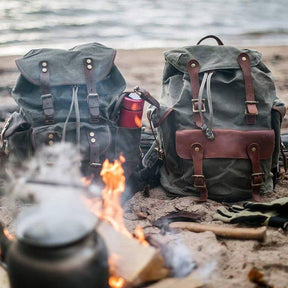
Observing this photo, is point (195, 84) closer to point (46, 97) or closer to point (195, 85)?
point (195, 85)

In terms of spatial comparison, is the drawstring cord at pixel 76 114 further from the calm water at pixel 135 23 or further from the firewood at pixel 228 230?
the calm water at pixel 135 23

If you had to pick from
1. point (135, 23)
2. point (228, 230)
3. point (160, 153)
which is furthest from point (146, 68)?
point (135, 23)

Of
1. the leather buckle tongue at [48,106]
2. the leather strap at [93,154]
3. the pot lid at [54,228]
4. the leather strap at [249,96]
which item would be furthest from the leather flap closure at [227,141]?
the pot lid at [54,228]

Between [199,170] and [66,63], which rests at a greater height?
[66,63]

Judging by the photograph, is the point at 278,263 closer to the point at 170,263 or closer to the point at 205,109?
the point at 170,263

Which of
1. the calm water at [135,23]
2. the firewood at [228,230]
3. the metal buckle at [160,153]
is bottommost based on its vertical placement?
the calm water at [135,23]

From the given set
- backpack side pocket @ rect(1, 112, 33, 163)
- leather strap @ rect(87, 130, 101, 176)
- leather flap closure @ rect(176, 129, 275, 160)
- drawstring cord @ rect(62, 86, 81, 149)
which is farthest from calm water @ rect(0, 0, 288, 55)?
leather flap closure @ rect(176, 129, 275, 160)

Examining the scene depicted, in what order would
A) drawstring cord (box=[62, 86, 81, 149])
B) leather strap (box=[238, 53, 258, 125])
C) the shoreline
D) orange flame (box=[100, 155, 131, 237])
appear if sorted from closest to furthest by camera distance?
orange flame (box=[100, 155, 131, 237]) → drawstring cord (box=[62, 86, 81, 149]) → leather strap (box=[238, 53, 258, 125]) → the shoreline

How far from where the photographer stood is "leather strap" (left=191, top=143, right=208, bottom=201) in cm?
387

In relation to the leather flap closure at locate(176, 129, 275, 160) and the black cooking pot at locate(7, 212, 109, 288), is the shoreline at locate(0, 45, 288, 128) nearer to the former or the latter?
the leather flap closure at locate(176, 129, 275, 160)

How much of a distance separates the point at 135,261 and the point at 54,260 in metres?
0.57

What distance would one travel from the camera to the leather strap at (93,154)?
3.78 meters

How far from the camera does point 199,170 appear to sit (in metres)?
3.89

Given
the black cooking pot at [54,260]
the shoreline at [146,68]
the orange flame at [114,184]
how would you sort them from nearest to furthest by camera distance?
the black cooking pot at [54,260] → the orange flame at [114,184] → the shoreline at [146,68]
